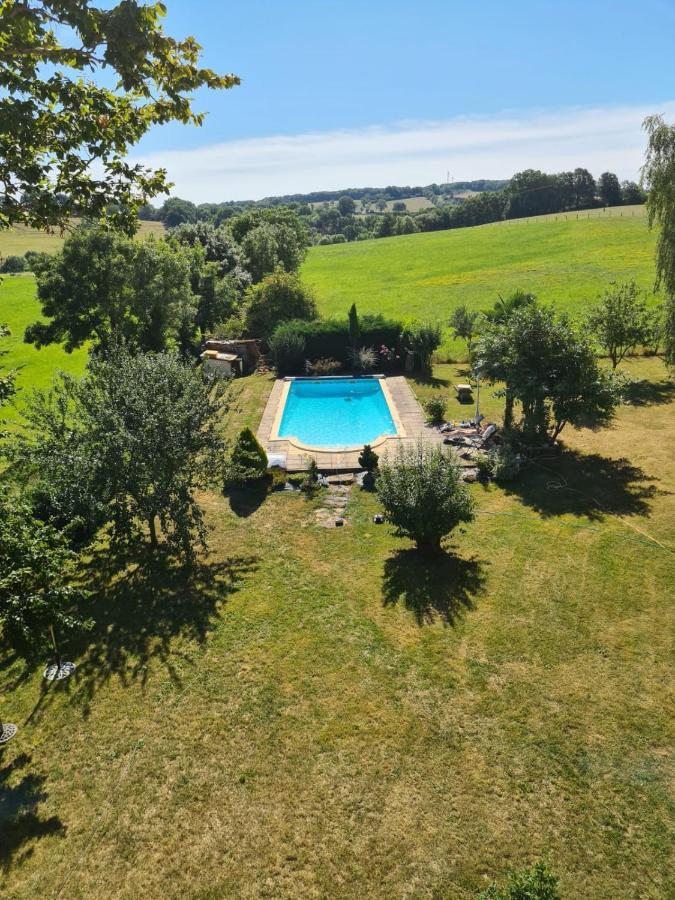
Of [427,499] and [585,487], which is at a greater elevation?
[427,499]

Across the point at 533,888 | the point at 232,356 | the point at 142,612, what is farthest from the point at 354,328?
the point at 533,888

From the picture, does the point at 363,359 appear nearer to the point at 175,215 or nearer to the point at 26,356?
the point at 26,356

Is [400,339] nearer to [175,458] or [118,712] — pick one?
[175,458]

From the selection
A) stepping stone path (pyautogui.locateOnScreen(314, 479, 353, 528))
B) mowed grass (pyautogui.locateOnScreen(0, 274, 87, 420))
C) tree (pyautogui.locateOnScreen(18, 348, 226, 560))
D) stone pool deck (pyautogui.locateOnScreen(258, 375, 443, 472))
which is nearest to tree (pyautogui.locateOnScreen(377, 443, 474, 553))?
stone pool deck (pyautogui.locateOnScreen(258, 375, 443, 472))

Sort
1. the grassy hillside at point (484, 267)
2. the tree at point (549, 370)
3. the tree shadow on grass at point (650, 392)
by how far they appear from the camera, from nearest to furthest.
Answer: the tree at point (549, 370)
the tree shadow on grass at point (650, 392)
the grassy hillside at point (484, 267)

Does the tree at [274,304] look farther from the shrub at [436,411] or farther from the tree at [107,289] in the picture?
the shrub at [436,411]

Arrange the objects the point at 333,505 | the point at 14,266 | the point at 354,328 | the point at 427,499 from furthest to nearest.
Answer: the point at 14,266 < the point at 354,328 < the point at 333,505 < the point at 427,499

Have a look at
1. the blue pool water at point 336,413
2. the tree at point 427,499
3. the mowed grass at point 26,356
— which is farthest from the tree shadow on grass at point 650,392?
the mowed grass at point 26,356
